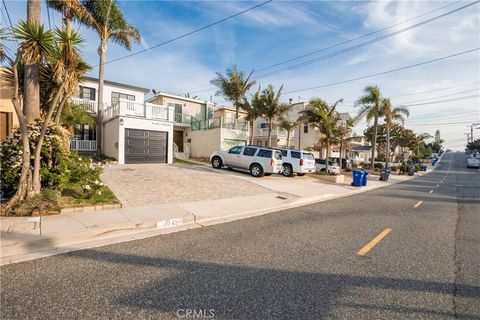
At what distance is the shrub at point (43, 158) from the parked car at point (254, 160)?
10.4 meters

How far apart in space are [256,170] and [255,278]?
12.5 m

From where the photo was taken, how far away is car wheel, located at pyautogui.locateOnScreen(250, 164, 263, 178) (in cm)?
1599

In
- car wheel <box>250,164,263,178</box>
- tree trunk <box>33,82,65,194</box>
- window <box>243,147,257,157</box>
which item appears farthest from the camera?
window <box>243,147,257,157</box>

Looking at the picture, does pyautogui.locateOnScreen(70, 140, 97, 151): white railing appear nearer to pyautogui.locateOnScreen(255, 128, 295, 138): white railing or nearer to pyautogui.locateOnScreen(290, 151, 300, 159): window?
pyautogui.locateOnScreen(290, 151, 300, 159): window

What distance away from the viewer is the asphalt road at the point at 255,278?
2898mm

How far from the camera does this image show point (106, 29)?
1898 centimetres

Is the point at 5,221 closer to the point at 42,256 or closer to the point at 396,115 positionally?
the point at 42,256

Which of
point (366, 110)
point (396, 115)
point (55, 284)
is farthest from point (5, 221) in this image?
point (396, 115)

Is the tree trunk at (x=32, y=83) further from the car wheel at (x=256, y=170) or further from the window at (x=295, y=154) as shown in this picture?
the window at (x=295, y=154)

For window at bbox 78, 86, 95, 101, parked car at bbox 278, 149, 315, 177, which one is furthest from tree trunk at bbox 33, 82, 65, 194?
window at bbox 78, 86, 95, 101

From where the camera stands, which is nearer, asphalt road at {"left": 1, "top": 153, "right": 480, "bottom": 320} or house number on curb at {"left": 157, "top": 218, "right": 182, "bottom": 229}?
asphalt road at {"left": 1, "top": 153, "right": 480, "bottom": 320}

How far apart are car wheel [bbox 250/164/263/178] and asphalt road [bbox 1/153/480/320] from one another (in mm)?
10044

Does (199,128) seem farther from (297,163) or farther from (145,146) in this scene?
(297,163)

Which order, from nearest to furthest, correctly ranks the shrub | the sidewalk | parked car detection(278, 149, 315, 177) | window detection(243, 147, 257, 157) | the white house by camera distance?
the sidewalk, the shrub, window detection(243, 147, 257, 157), the white house, parked car detection(278, 149, 315, 177)
